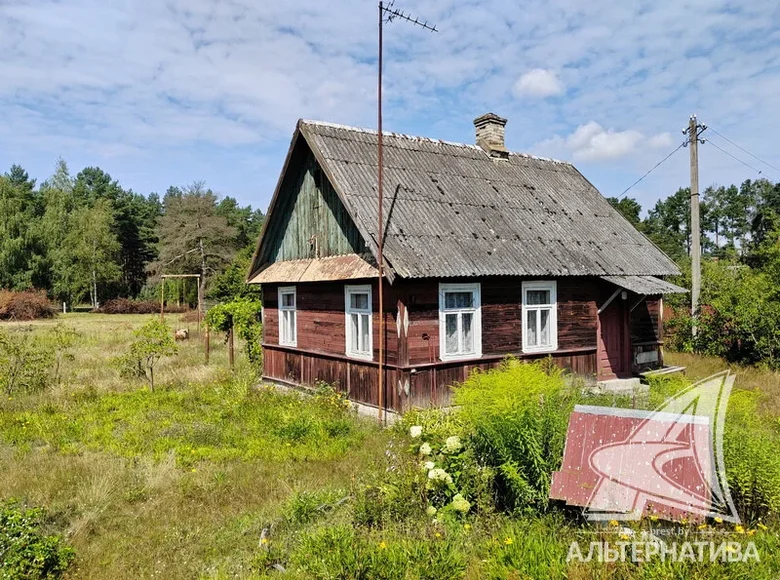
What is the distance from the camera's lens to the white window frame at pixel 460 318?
10.8 metres

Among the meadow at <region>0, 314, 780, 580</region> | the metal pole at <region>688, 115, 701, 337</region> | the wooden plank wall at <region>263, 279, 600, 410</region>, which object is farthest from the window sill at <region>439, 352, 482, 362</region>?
the metal pole at <region>688, 115, 701, 337</region>

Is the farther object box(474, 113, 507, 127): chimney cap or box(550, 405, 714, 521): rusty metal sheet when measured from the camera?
box(474, 113, 507, 127): chimney cap

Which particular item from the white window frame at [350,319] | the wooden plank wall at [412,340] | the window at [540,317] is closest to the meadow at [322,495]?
the wooden plank wall at [412,340]

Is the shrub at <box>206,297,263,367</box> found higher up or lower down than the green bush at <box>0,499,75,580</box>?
higher up

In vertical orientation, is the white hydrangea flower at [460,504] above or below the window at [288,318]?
below

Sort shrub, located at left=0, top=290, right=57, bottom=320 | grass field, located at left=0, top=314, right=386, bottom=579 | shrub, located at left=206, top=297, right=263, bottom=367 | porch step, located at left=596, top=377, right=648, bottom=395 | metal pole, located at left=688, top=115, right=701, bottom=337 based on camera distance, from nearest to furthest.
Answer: grass field, located at left=0, top=314, right=386, bottom=579 → porch step, located at left=596, top=377, right=648, bottom=395 → shrub, located at left=206, top=297, right=263, bottom=367 → metal pole, located at left=688, top=115, right=701, bottom=337 → shrub, located at left=0, top=290, right=57, bottom=320

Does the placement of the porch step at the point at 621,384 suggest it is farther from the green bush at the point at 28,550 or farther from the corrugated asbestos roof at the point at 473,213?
the green bush at the point at 28,550

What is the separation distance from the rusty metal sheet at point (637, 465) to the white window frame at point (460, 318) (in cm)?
560

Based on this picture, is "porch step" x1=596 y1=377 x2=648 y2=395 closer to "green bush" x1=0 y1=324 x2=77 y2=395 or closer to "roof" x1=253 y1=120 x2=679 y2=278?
"roof" x1=253 y1=120 x2=679 y2=278

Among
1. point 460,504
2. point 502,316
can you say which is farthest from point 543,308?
point 460,504

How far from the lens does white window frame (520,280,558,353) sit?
39.4ft

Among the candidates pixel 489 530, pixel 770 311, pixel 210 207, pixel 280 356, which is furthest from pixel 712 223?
pixel 489 530

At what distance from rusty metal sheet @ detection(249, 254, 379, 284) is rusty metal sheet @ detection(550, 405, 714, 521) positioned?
5.96 m

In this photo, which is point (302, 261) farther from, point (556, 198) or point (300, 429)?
point (556, 198)
